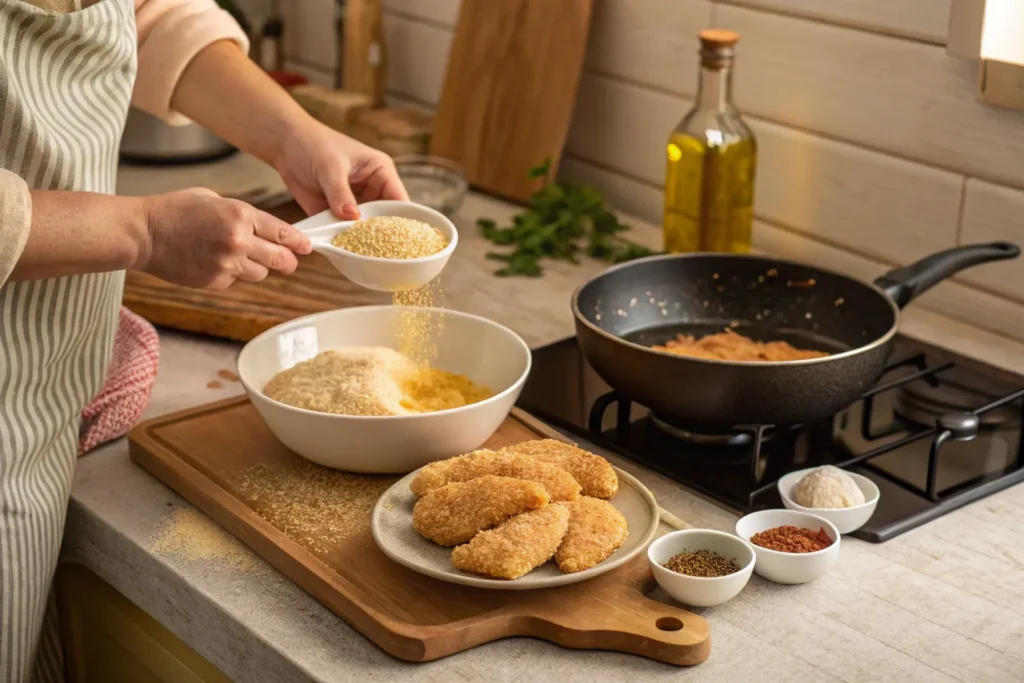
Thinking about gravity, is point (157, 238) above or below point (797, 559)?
above

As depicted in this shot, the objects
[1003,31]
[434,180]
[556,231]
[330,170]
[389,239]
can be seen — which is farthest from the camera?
[434,180]

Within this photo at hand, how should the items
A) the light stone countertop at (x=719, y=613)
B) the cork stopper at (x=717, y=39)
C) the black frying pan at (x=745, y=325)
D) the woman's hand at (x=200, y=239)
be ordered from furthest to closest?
the cork stopper at (x=717, y=39) < the black frying pan at (x=745, y=325) < the woman's hand at (x=200, y=239) < the light stone countertop at (x=719, y=613)

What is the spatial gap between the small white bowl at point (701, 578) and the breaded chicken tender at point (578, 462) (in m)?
0.07

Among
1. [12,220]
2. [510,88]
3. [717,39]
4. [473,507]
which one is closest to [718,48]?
[717,39]

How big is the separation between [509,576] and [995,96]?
813 mm

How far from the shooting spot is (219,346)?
1.42 meters

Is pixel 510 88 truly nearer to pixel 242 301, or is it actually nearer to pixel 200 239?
pixel 242 301

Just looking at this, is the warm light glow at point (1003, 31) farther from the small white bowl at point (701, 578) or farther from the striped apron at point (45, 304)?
the striped apron at point (45, 304)

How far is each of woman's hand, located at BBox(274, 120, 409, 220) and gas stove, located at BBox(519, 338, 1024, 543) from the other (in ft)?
0.86

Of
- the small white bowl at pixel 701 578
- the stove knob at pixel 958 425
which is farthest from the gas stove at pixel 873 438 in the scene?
the small white bowl at pixel 701 578

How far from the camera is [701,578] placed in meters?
0.91

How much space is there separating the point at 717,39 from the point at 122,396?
0.79m

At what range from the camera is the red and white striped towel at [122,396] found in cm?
119

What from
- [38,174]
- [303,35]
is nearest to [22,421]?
[38,174]
